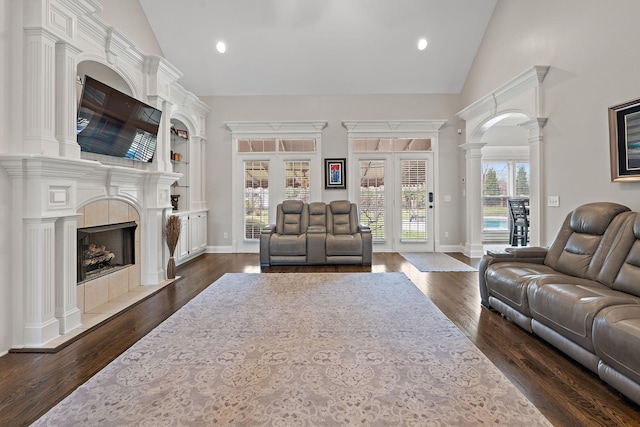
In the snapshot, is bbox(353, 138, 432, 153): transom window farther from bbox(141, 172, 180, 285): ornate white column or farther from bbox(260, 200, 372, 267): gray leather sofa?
bbox(141, 172, 180, 285): ornate white column

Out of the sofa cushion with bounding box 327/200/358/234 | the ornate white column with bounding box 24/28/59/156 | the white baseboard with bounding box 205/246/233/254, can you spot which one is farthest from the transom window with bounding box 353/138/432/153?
the ornate white column with bounding box 24/28/59/156

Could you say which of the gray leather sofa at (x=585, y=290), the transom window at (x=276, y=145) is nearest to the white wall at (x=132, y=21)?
the transom window at (x=276, y=145)

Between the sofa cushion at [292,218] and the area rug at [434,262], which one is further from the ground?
the sofa cushion at [292,218]

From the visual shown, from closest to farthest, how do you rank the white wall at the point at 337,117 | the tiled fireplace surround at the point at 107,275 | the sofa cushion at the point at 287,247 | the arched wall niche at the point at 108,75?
the tiled fireplace surround at the point at 107,275 → the arched wall niche at the point at 108,75 → the sofa cushion at the point at 287,247 → the white wall at the point at 337,117

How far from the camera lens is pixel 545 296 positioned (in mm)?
2434

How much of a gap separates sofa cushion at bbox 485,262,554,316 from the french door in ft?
11.9

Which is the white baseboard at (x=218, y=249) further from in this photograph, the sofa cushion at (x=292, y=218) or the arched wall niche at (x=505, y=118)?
the arched wall niche at (x=505, y=118)

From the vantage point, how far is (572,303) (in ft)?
7.18

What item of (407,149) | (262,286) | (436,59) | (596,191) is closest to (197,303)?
(262,286)

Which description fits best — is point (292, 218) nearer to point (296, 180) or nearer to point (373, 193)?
point (296, 180)

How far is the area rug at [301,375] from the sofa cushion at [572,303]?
56cm

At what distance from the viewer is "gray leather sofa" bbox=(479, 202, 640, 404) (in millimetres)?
1846

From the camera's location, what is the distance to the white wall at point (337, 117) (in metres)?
6.88

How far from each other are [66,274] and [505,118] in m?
6.12
